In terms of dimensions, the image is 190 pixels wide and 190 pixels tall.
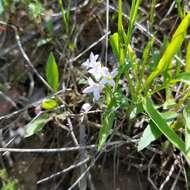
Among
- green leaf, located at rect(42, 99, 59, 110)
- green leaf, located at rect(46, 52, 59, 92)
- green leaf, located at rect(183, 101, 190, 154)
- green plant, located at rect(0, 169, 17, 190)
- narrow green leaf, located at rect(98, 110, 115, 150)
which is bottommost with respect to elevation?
green plant, located at rect(0, 169, 17, 190)

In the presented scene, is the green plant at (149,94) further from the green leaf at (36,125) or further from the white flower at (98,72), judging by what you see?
the green leaf at (36,125)

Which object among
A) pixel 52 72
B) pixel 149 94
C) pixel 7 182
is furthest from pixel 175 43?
pixel 7 182

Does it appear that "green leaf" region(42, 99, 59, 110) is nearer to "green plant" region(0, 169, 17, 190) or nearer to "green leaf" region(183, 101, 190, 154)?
"green plant" region(0, 169, 17, 190)

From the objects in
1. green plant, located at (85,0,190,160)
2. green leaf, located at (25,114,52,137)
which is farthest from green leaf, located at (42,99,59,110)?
green plant, located at (85,0,190,160)

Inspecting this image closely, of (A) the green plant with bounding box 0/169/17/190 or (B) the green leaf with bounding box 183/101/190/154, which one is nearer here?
(B) the green leaf with bounding box 183/101/190/154

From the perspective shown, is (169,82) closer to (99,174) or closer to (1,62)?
(99,174)

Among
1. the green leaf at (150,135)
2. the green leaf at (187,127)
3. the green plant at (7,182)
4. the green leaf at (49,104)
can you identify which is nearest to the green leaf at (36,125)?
the green leaf at (49,104)
